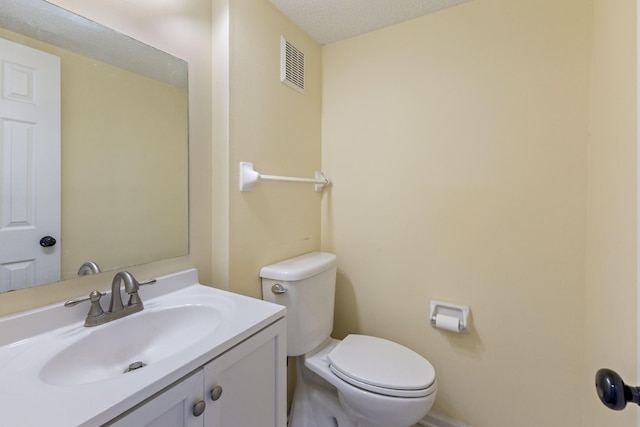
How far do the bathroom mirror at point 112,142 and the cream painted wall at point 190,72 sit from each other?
31mm

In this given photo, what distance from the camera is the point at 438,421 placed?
142 cm

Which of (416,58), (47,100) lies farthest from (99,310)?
(416,58)

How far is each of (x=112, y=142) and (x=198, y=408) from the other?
84 centimetres

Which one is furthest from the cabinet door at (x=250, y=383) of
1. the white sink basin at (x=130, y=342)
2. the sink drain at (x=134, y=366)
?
the sink drain at (x=134, y=366)

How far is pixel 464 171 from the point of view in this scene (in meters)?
1.36

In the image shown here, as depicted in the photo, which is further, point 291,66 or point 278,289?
point 291,66

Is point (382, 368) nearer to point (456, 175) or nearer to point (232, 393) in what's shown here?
point (232, 393)

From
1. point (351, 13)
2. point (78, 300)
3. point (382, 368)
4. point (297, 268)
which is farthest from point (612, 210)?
point (78, 300)

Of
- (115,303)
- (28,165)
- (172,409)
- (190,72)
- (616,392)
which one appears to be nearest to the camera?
(616,392)

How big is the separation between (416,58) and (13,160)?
164cm

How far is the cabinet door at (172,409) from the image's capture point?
1.70 feet

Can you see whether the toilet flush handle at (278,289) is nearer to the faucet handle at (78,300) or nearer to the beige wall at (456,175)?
the beige wall at (456,175)

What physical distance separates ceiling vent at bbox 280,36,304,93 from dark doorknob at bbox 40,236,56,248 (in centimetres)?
113

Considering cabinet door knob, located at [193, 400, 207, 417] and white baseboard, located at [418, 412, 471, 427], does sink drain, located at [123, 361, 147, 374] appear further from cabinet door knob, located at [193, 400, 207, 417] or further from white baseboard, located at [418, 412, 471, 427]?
white baseboard, located at [418, 412, 471, 427]
